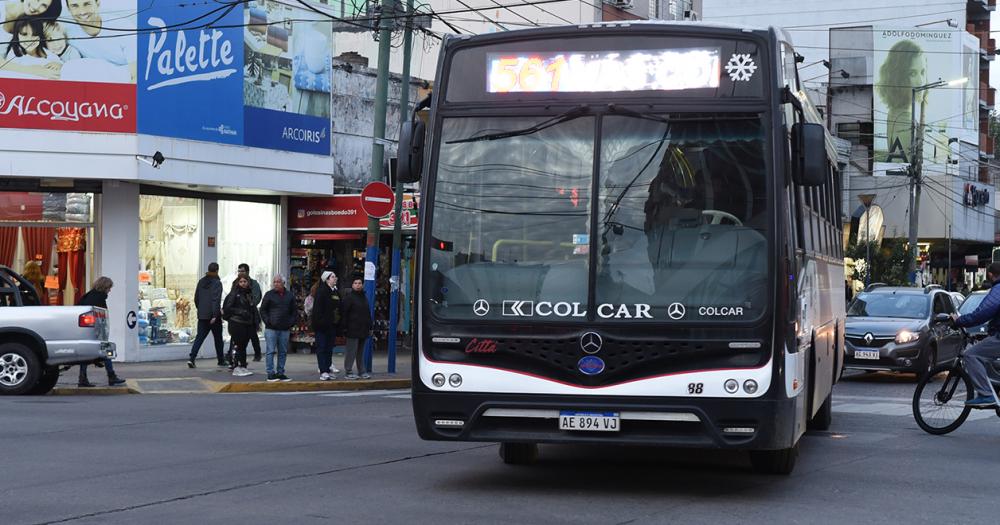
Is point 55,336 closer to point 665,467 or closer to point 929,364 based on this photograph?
point 665,467

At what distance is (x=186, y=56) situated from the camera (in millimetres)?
25641

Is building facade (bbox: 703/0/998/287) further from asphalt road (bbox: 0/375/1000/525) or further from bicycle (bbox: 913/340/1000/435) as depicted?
asphalt road (bbox: 0/375/1000/525)

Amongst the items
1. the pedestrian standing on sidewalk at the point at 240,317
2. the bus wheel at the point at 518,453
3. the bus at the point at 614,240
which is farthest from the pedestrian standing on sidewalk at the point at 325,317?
the bus at the point at 614,240

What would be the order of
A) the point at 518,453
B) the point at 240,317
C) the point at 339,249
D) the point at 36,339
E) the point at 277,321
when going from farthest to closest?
1. the point at 339,249
2. the point at 240,317
3. the point at 277,321
4. the point at 36,339
5. the point at 518,453

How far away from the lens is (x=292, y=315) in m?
22.2

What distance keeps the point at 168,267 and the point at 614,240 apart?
18.8 metres

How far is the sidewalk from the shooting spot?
68.6 ft

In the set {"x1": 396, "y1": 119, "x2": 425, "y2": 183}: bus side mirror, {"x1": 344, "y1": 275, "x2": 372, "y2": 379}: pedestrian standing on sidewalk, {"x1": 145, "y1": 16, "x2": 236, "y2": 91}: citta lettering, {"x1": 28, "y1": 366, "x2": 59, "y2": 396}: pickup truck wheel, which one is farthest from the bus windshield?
{"x1": 145, "y1": 16, "x2": 236, "y2": 91}: citta lettering

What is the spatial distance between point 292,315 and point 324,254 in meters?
8.31

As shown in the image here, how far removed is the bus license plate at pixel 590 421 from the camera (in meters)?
9.45

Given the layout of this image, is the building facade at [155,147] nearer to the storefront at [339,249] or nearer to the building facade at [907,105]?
the storefront at [339,249]

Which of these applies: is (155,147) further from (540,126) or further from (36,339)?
(540,126)

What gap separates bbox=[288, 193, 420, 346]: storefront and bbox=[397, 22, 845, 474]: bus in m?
18.5

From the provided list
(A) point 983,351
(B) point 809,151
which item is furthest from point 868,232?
(B) point 809,151
